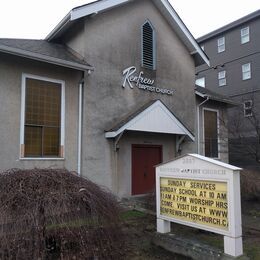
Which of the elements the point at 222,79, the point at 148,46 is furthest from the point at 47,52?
the point at 222,79

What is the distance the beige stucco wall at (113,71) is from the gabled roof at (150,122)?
47cm

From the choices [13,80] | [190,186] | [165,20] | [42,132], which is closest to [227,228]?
[190,186]

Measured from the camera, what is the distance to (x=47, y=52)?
11125 millimetres

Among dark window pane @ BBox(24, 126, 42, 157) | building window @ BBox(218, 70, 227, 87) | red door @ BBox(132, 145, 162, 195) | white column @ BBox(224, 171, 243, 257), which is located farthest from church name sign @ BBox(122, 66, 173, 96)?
building window @ BBox(218, 70, 227, 87)

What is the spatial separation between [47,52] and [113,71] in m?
2.74

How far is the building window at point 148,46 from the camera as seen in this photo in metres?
14.2

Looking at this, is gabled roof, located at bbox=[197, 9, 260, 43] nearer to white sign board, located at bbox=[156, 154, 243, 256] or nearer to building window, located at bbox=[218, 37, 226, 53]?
building window, located at bbox=[218, 37, 226, 53]

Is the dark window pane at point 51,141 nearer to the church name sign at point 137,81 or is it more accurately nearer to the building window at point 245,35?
the church name sign at point 137,81

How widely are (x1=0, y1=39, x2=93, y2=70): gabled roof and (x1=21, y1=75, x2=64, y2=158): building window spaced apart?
0.82 m

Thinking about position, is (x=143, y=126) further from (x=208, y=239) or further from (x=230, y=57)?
(x=230, y=57)

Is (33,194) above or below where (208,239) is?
above

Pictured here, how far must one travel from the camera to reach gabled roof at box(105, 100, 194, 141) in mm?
12113

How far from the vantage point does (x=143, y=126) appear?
12719 mm

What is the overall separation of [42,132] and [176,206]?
5489 millimetres
